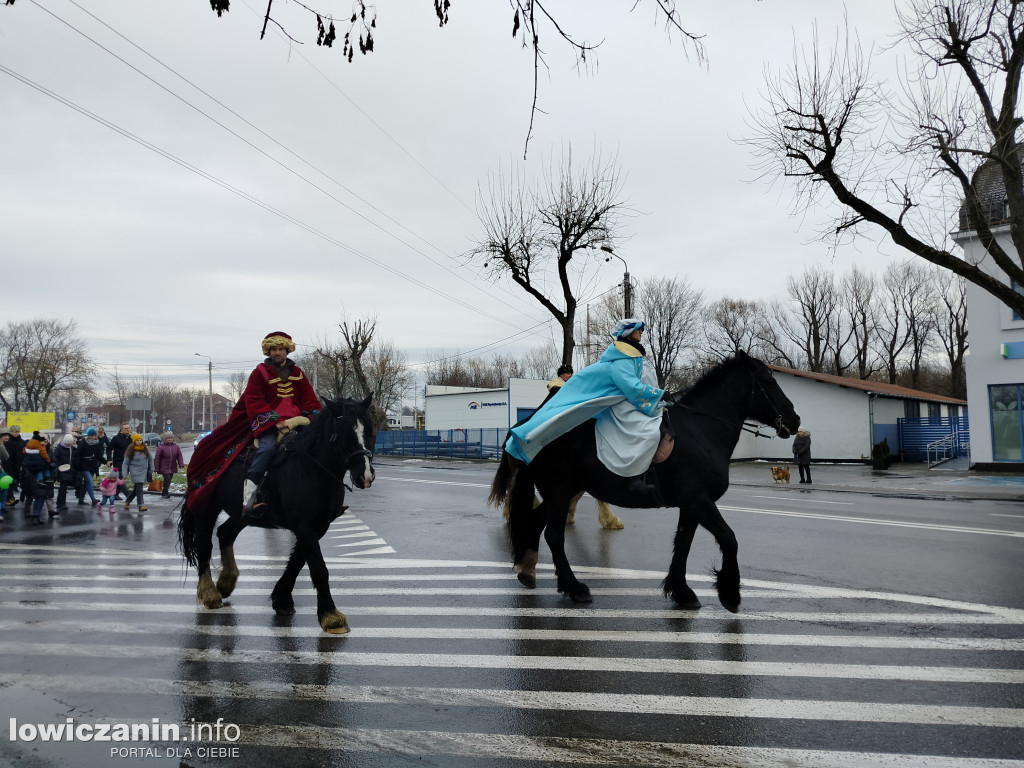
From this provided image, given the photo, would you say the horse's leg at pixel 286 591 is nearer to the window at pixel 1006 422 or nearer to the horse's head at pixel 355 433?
the horse's head at pixel 355 433

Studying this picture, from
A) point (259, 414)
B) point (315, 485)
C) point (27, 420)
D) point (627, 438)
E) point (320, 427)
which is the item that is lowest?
point (315, 485)

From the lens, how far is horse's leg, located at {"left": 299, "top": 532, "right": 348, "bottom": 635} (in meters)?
5.27

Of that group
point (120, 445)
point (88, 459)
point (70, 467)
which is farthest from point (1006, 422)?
point (70, 467)

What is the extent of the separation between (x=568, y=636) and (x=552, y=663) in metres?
0.63

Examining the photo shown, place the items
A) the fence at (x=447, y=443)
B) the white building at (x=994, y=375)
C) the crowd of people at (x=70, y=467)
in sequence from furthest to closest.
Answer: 1. the fence at (x=447, y=443)
2. the white building at (x=994, y=375)
3. the crowd of people at (x=70, y=467)

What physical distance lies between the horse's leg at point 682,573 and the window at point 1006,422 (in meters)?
24.5

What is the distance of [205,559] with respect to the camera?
251 inches

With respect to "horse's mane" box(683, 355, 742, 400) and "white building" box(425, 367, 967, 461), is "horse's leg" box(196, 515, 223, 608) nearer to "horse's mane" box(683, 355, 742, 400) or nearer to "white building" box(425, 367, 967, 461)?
"horse's mane" box(683, 355, 742, 400)

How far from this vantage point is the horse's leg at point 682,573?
5.83 metres

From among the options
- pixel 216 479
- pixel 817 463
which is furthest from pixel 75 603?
pixel 817 463

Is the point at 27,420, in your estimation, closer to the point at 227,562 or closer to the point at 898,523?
the point at 227,562

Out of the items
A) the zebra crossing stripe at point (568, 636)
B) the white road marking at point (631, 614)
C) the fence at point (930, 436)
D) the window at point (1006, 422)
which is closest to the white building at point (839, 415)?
the fence at point (930, 436)

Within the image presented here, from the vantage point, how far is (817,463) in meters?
32.3

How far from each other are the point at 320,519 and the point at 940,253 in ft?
47.3
